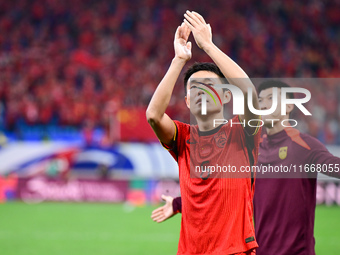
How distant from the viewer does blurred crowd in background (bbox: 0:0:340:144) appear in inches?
567

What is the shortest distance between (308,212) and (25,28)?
58.0 feet

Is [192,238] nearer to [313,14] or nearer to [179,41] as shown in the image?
[179,41]

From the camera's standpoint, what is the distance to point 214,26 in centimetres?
1858

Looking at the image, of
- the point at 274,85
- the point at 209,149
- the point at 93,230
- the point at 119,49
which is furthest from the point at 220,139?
the point at 119,49

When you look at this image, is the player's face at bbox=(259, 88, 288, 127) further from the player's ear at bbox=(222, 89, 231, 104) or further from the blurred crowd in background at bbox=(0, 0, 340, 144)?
the blurred crowd in background at bbox=(0, 0, 340, 144)

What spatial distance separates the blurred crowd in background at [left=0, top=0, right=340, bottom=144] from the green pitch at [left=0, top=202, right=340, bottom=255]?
2.75 metres

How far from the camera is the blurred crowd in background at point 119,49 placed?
1441 centimetres

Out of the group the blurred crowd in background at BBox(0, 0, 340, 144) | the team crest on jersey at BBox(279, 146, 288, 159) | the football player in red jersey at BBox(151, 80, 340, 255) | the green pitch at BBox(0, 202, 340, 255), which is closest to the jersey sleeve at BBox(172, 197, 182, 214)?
the football player in red jersey at BBox(151, 80, 340, 255)

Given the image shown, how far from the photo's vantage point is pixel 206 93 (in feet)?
8.11

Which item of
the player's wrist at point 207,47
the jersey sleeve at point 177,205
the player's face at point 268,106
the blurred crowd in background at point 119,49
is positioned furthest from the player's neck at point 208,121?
the blurred crowd in background at point 119,49

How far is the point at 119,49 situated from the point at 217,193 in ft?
52.8

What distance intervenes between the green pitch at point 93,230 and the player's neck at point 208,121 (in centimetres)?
550

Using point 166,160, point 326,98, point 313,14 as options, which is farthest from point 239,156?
point 313,14

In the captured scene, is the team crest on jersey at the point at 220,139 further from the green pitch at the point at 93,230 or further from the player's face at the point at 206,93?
the green pitch at the point at 93,230
